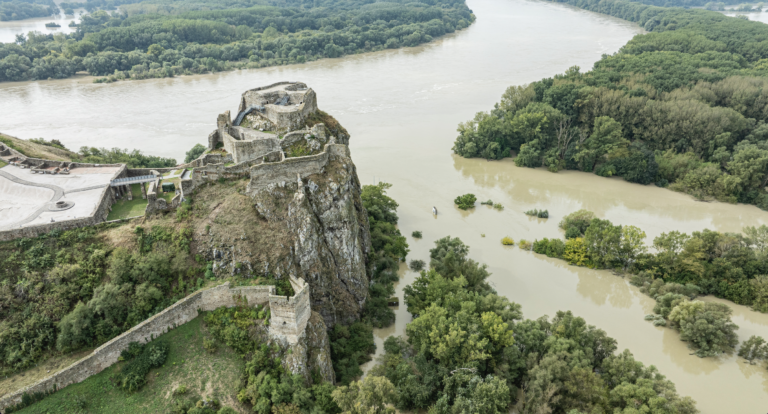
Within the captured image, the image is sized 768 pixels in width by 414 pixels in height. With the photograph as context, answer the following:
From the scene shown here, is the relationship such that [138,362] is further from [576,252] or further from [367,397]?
[576,252]

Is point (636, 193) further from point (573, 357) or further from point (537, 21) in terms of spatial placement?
point (537, 21)

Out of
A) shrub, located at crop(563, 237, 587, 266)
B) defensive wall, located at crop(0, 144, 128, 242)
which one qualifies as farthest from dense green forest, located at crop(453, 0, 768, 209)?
defensive wall, located at crop(0, 144, 128, 242)

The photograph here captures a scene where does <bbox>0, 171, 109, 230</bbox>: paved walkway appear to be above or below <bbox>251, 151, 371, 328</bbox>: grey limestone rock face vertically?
above

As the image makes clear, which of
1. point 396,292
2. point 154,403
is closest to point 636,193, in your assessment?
point 396,292

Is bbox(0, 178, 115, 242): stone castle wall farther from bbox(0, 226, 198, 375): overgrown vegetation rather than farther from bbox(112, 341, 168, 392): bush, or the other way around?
bbox(112, 341, 168, 392): bush

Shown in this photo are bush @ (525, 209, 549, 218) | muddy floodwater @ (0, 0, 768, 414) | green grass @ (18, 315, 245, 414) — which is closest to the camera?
green grass @ (18, 315, 245, 414)

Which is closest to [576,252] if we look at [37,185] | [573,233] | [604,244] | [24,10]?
[604,244]
